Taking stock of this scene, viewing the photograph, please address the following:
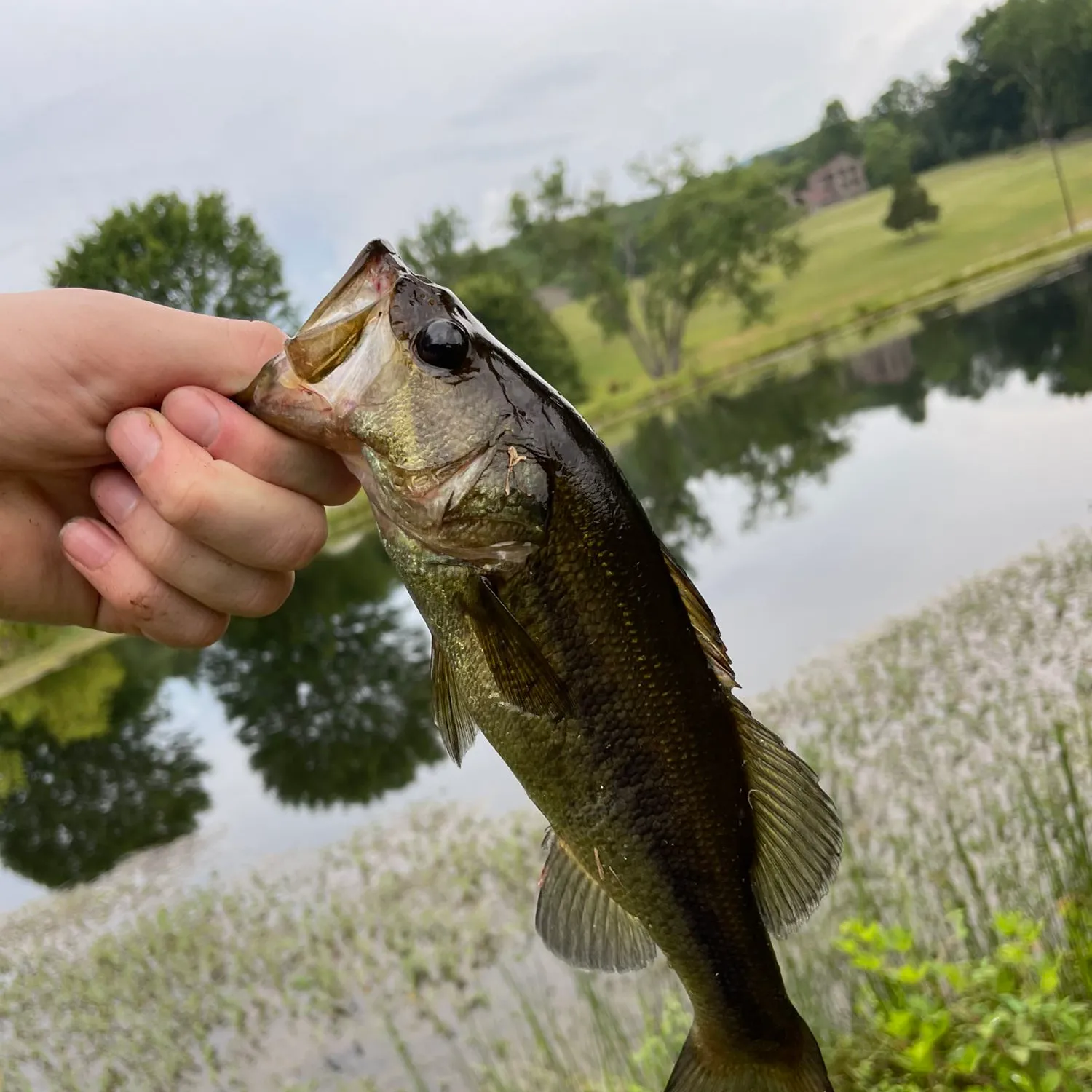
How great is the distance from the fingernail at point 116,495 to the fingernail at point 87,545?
0.05 meters

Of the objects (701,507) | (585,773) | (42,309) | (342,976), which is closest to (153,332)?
(42,309)

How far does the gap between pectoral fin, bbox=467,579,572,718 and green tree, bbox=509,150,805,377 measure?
48.0 m

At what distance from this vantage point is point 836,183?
73750mm

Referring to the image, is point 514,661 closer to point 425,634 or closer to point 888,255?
point 425,634

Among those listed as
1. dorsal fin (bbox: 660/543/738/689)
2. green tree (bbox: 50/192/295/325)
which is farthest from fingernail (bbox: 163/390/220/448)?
green tree (bbox: 50/192/295/325)

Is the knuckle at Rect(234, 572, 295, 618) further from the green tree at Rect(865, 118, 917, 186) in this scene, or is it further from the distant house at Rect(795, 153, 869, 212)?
the distant house at Rect(795, 153, 869, 212)

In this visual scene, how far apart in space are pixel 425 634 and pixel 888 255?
47.1 metres

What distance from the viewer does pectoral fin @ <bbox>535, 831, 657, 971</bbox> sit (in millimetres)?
1822

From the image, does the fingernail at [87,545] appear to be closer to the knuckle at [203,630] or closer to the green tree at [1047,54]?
the knuckle at [203,630]

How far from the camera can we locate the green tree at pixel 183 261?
36.0 metres

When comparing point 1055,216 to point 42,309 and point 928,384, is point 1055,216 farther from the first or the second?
point 42,309

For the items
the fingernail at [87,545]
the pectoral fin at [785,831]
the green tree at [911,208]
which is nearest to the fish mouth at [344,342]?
the fingernail at [87,545]

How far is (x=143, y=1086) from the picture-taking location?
586 centimetres

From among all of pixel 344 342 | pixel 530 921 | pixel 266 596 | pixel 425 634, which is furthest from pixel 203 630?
pixel 425 634
